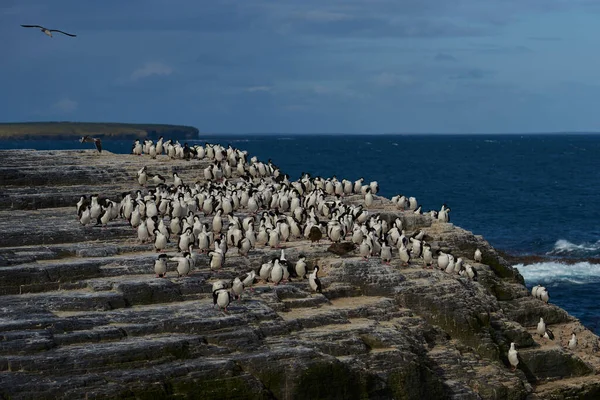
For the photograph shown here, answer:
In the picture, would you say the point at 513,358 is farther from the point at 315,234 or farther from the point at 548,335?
the point at 315,234

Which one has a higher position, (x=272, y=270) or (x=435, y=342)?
(x=272, y=270)

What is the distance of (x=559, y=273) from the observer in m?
62.5

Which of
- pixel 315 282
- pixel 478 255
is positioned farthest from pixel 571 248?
pixel 315 282

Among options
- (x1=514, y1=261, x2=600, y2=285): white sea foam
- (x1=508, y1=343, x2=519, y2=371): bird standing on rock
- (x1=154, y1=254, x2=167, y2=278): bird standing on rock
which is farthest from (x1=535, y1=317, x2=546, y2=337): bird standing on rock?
(x1=514, y1=261, x2=600, y2=285): white sea foam

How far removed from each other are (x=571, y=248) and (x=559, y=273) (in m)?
11.1

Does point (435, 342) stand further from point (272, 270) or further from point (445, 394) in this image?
point (272, 270)

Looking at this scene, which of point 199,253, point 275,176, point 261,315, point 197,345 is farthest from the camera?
point 275,176

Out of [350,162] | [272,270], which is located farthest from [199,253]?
[350,162]

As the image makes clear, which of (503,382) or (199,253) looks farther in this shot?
(199,253)

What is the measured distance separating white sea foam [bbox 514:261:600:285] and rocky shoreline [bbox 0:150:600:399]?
624 inches

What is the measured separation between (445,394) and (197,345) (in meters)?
8.86

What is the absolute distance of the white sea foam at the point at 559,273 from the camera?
60.2 m

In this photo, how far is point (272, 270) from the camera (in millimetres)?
36312

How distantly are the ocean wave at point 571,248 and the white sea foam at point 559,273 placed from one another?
17.7 feet
